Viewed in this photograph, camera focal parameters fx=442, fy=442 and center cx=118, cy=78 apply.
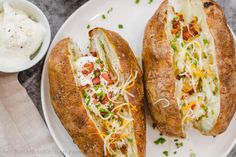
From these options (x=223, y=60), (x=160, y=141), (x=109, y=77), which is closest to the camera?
(x=223, y=60)

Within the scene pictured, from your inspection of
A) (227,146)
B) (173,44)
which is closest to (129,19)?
(173,44)

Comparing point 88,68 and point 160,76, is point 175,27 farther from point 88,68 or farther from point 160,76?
point 88,68

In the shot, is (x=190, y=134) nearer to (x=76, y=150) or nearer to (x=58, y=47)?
(x=76, y=150)

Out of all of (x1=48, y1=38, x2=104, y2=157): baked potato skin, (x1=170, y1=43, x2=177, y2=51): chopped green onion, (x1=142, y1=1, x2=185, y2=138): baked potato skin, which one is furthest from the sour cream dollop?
(x1=170, y1=43, x2=177, y2=51): chopped green onion

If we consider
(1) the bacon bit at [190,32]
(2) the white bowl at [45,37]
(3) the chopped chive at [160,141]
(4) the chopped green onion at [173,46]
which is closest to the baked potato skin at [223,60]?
(1) the bacon bit at [190,32]

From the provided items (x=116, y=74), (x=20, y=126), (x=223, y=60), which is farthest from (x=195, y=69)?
(x=20, y=126)

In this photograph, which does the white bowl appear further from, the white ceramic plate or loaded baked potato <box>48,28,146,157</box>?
the white ceramic plate

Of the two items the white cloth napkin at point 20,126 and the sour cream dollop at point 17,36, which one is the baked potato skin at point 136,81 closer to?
the sour cream dollop at point 17,36
